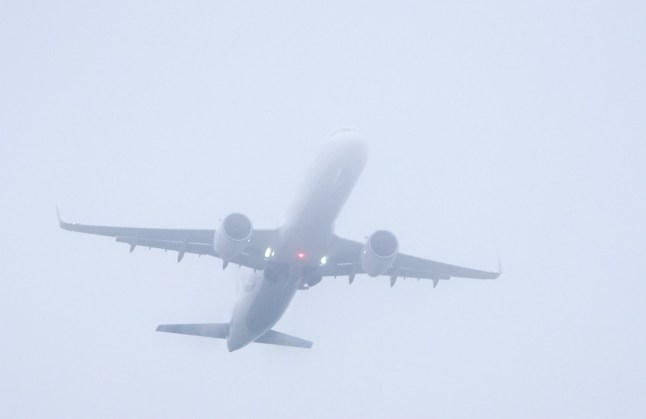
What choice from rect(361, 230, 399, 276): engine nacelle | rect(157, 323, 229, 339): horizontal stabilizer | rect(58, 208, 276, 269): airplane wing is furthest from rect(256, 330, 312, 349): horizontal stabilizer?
rect(361, 230, 399, 276): engine nacelle

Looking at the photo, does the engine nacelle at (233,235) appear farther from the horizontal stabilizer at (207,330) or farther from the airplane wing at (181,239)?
the horizontal stabilizer at (207,330)

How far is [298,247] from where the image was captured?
38.3 m

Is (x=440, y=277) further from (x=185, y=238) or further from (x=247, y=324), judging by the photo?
(x=185, y=238)

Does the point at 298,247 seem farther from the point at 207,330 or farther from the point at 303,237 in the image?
the point at 207,330

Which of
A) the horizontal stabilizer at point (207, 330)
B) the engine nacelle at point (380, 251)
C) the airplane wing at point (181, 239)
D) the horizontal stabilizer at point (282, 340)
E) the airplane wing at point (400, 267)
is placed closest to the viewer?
the engine nacelle at point (380, 251)

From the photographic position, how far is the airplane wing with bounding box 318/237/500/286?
4016 cm

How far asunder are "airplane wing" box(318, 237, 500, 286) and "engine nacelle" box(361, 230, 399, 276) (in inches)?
101

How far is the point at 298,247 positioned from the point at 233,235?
3.25m

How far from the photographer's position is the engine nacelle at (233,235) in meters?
36.2

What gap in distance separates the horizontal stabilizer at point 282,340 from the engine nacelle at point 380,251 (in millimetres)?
9739

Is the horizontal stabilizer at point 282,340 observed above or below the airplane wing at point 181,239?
below

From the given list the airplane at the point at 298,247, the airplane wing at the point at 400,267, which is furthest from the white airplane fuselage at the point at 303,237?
the airplane wing at the point at 400,267

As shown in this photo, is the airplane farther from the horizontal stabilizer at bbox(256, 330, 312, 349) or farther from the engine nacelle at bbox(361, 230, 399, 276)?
the horizontal stabilizer at bbox(256, 330, 312, 349)

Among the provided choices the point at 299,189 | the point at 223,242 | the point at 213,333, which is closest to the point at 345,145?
the point at 299,189
